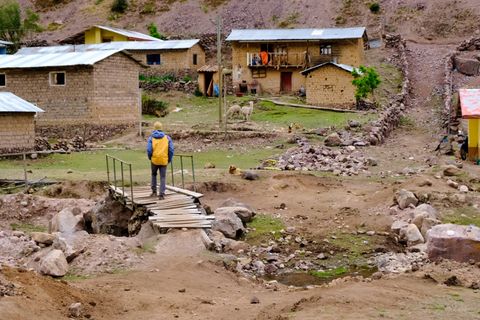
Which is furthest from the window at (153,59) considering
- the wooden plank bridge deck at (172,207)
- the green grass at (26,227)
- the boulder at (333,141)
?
the wooden plank bridge deck at (172,207)

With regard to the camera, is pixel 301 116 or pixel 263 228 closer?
pixel 263 228

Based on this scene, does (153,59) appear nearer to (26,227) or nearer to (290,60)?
(290,60)

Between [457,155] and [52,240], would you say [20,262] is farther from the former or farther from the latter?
[457,155]

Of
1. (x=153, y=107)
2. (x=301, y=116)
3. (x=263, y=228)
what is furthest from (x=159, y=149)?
(x=153, y=107)

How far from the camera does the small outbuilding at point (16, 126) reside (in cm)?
2767

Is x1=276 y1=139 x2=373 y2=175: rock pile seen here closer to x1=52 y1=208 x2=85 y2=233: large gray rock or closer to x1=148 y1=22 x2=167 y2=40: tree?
x1=52 y1=208 x2=85 y2=233: large gray rock

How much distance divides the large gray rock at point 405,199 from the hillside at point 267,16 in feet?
141

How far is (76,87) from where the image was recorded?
118 ft

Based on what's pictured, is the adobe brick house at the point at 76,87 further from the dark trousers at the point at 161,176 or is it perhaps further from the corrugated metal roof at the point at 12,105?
the dark trousers at the point at 161,176

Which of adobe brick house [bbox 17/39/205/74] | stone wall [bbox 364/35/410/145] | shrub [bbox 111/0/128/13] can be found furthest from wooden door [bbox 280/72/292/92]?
shrub [bbox 111/0/128/13]

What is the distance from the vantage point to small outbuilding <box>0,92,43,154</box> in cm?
2767

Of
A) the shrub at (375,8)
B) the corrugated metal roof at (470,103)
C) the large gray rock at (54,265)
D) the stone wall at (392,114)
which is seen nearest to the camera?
the large gray rock at (54,265)

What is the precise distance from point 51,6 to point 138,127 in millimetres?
49797

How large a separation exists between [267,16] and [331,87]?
31.3 metres
